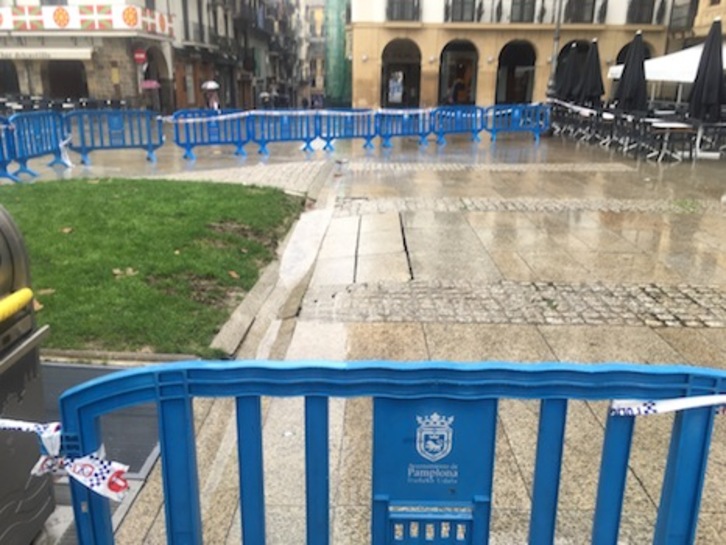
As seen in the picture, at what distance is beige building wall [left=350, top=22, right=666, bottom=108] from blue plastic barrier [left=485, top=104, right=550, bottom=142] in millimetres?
18809

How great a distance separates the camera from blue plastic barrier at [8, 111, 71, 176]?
1272 centimetres

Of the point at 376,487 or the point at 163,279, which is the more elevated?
the point at 376,487

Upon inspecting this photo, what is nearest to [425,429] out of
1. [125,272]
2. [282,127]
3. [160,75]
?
[125,272]

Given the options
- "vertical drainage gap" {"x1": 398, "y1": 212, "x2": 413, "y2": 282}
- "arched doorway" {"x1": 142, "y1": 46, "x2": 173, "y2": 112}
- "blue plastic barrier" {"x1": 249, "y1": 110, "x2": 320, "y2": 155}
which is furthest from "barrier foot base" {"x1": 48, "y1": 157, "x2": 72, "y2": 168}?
"arched doorway" {"x1": 142, "y1": 46, "x2": 173, "y2": 112}

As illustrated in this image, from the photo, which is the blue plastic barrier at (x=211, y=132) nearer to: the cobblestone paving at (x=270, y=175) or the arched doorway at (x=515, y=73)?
the cobblestone paving at (x=270, y=175)

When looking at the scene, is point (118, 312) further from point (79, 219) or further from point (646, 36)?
point (646, 36)

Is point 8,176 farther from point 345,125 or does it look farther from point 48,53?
point 48,53

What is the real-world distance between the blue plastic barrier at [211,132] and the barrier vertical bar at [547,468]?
14.9m

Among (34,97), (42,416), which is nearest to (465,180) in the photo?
(42,416)

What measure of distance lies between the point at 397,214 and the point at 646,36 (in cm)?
3714

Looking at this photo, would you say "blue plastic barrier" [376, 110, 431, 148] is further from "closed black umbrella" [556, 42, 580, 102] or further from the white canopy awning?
the white canopy awning

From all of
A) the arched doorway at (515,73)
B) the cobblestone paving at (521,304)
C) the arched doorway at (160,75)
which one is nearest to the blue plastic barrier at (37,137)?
the cobblestone paving at (521,304)

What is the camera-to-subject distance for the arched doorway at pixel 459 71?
43281 millimetres

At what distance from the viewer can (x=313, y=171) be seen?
1371cm
